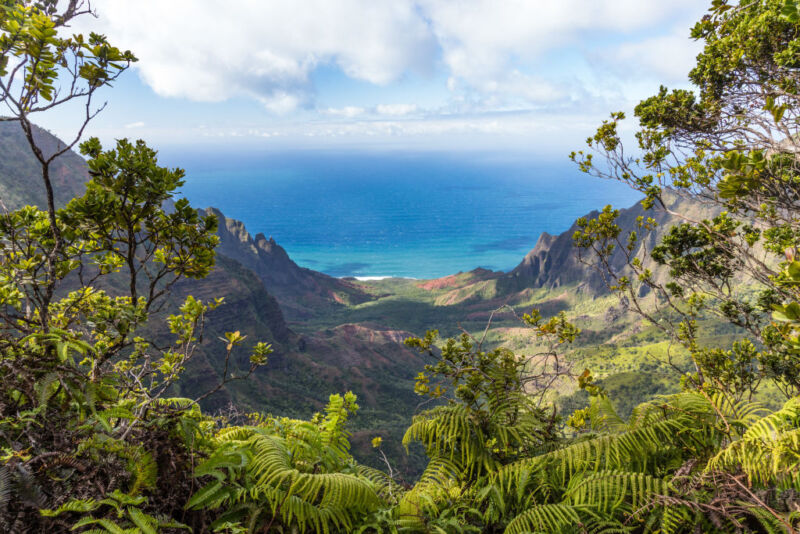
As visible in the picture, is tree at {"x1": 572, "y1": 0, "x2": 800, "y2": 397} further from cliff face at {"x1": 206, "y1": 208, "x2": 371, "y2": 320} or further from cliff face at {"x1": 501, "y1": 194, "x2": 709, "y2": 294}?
cliff face at {"x1": 501, "y1": 194, "x2": 709, "y2": 294}

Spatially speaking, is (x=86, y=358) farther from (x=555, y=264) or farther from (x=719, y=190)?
(x=555, y=264)

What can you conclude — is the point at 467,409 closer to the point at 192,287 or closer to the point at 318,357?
the point at 192,287

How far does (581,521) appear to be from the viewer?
9.39 feet

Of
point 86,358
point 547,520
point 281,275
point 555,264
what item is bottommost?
point 281,275

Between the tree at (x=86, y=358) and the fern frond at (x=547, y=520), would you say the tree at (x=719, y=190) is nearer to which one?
the fern frond at (x=547, y=520)

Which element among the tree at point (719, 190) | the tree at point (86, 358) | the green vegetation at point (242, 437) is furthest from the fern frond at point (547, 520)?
the tree at point (719, 190)

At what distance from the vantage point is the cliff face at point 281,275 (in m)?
122

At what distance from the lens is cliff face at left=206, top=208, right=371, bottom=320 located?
122438 mm

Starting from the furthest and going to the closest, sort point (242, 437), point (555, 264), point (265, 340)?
1. point (555, 264)
2. point (265, 340)
3. point (242, 437)

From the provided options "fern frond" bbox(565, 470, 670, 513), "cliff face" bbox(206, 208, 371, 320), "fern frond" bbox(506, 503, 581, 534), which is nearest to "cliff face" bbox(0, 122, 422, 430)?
"cliff face" bbox(206, 208, 371, 320)

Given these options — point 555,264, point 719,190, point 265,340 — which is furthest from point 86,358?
point 555,264

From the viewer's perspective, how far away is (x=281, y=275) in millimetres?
126688

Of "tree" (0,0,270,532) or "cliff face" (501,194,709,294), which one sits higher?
"tree" (0,0,270,532)

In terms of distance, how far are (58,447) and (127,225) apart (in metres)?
1.73
